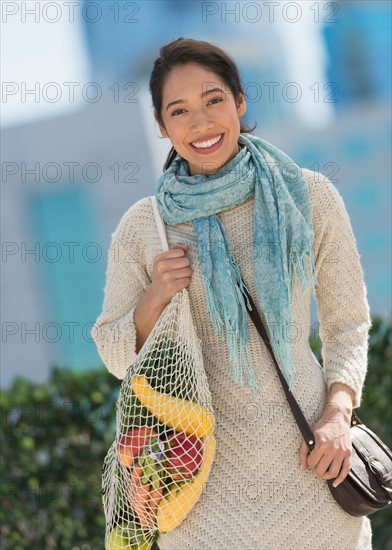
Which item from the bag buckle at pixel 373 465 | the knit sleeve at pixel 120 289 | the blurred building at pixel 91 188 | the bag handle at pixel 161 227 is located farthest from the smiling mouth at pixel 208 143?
the blurred building at pixel 91 188

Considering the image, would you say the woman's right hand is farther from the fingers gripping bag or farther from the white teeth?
the white teeth

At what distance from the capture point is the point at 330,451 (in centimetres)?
259

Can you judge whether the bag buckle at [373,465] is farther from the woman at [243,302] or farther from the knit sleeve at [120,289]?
the knit sleeve at [120,289]

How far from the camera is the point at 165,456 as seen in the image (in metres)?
2.54

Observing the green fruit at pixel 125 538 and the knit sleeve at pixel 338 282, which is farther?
the knit sleeve at pixel 338 282

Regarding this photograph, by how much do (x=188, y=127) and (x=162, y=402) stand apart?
810mm

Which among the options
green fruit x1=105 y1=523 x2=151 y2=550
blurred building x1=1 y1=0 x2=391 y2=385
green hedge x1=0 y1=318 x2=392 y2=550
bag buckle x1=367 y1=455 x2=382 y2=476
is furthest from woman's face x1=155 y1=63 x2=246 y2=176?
blurred building x1=1 y1=0 x2=391 y2=385

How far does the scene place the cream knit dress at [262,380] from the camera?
2617mm

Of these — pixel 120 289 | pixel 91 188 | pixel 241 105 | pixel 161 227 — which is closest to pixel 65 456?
pixel 120 289

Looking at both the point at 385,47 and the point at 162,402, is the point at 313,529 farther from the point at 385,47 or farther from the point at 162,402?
the point at 385,47

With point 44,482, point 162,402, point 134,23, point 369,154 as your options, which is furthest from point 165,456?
point 134,23

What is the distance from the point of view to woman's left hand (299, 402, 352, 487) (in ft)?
8.48

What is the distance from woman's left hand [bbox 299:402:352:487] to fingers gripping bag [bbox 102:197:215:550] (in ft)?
0.90

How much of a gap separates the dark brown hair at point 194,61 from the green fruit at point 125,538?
4.13 ft
